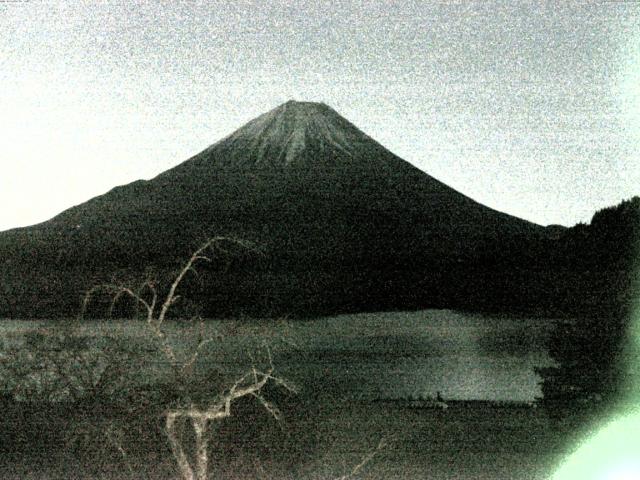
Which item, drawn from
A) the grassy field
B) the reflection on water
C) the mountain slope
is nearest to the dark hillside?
the mountain slope

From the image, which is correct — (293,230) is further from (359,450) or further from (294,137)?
(359,450)

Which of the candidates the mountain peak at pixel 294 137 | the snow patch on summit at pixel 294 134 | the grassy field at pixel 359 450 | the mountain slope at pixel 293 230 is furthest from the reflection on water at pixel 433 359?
the snow patch on summit at pixel 294 134

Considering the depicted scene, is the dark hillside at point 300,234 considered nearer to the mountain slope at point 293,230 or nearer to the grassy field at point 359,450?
the mountain slope at point 293,230

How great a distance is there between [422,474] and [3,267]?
72.5ft

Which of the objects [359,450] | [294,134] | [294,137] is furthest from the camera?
[294,134]

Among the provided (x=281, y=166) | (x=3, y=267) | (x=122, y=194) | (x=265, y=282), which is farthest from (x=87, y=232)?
(x=281, y=166)

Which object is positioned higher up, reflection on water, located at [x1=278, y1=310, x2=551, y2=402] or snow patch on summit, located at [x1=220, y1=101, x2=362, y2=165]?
snow patch on summit, located at [x1=220, y1=101, x2=362, y2=165]

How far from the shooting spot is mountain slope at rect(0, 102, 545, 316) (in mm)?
18500

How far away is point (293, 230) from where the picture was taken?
33.8 meters

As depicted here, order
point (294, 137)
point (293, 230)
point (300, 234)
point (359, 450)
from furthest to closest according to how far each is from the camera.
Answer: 1. point (294, 137)
2. point (293, 230)
3. point (300, 234)
4. point (359, 450)

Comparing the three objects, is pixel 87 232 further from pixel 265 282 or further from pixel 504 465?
pixel 504 465

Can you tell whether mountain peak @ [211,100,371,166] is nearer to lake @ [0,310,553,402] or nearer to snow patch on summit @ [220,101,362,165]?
snow patch on summit @ [220,101,362,165]

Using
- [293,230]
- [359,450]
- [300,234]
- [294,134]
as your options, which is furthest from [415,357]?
[294,134]

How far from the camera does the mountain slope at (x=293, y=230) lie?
1850 cm
